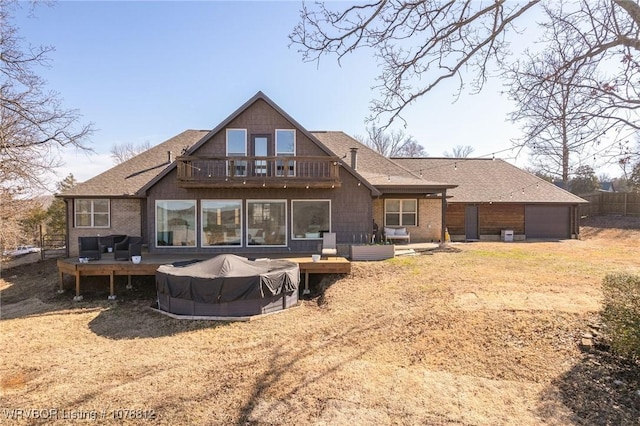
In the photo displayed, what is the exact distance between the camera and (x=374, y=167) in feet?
53.9

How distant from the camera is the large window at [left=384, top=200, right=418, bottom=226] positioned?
16312mm

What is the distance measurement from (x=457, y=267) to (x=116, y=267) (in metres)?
11.2

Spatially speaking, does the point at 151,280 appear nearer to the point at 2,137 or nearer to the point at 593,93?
the point at 2,137

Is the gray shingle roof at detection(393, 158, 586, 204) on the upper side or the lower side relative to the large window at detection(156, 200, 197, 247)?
upper

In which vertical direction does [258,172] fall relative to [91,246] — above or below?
above


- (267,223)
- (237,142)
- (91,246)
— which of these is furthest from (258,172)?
(91,246)

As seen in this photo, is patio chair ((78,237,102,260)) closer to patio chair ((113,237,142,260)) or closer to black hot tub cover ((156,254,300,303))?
patio chair ((113,237,142,260))

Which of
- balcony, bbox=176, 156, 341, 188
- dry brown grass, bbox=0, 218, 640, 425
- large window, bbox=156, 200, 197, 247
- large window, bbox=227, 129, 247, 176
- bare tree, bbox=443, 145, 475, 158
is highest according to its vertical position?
bare tree, bbox=443, 145, 475, 158

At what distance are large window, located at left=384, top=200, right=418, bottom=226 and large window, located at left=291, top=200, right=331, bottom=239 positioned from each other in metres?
4.28

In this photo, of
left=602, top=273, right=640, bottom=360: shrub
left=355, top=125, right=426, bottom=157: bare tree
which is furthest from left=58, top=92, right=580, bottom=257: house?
left=355, top=125, right=426, bottom=157: bare tree

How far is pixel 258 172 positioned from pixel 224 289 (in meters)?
5.34

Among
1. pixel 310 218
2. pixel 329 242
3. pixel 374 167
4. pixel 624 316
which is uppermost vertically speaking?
pixel 374 167

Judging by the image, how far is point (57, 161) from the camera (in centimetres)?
1340

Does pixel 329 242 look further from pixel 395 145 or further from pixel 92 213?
pixel 395 145
